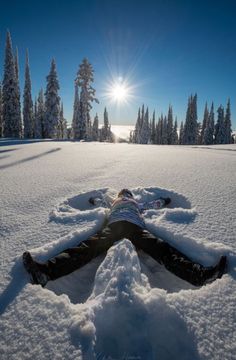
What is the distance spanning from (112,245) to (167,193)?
1.50m

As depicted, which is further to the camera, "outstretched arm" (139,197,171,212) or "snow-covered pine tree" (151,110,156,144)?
"snow-covered pine tree" (151,110,156,144)

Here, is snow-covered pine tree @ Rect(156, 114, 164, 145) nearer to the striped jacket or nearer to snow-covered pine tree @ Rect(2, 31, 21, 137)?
snow-covered pine tree @ Rect(2, 31, 21, 137)

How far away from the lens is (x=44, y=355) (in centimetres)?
110

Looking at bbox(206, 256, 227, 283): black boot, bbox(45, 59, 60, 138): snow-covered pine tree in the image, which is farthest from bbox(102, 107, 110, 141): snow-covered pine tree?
bbox(206, 256, 227, 283): black boot

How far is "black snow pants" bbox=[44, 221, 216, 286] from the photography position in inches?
67.6

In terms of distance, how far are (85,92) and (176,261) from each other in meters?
26.8

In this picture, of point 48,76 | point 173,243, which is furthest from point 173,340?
point 48,76

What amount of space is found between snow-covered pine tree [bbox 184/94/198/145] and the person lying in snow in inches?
1916

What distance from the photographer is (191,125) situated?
1881 inches

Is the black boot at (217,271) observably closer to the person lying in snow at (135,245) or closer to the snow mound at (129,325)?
the person lying in snow at (135,245)

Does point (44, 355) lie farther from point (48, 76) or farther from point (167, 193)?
point (48, 76)

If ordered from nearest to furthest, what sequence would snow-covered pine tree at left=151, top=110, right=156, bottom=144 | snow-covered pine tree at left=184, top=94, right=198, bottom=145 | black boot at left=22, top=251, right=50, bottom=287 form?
black boot at left=22, top=251, right=50, bottom=287
snow-covered pine tree at left=184, top=94, right=198, bottom=145
snow-covered pine tree at left=151, top=110, right=156, bottom=144

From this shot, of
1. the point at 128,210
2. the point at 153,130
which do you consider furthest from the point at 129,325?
the point at 153,130

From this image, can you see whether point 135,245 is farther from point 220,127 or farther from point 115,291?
point 220,127
